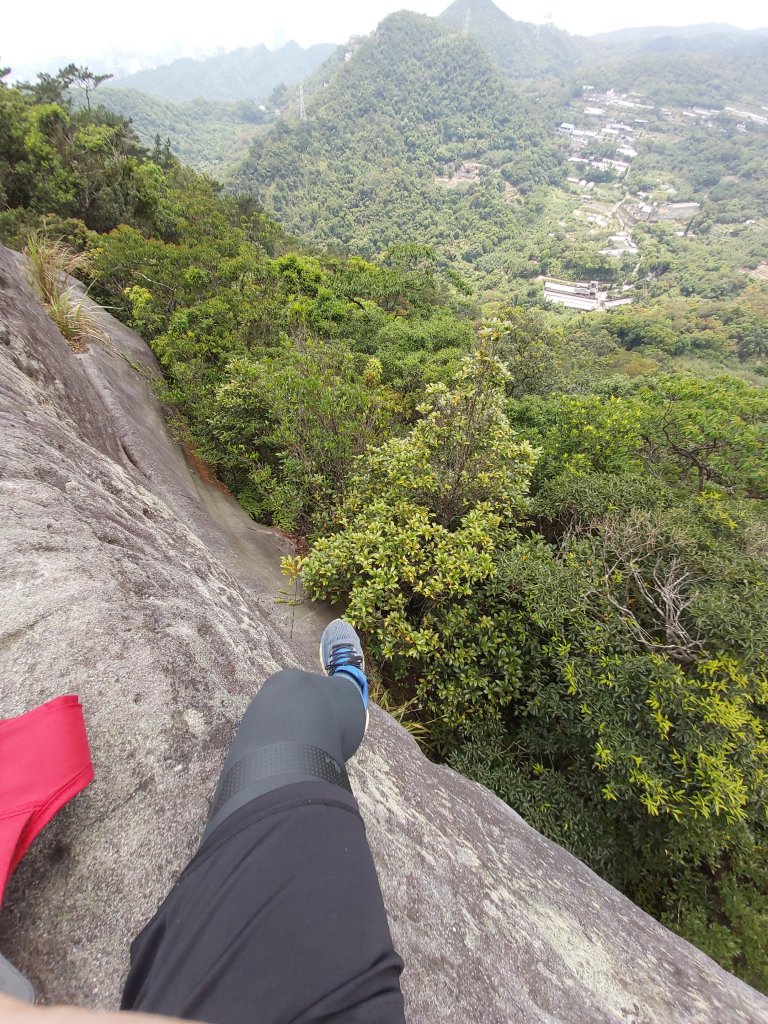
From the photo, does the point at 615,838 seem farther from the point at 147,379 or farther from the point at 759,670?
the point at 147,379

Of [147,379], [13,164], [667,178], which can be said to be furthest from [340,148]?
[147,379]

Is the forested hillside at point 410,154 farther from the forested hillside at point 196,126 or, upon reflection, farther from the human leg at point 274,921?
the human leg at point 274,921

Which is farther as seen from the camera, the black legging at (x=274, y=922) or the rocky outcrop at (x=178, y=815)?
the rocky outcrop at (x=178, y=815)

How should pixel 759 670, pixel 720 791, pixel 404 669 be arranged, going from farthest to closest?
pixel 404 669 < pixel 759 670 < pixel 720 791

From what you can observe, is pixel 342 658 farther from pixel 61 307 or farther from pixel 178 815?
pixel 61 307

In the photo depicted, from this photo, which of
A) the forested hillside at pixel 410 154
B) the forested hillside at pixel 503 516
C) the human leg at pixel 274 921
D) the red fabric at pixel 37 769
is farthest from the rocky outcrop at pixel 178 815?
the forested hillside at pixel 410 154

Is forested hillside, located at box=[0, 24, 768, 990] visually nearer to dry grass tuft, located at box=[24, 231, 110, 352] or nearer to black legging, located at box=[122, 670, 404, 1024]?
dry grass tuft, located at box=[24, 231, 110, 352]

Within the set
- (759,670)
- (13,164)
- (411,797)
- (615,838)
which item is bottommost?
(615,838)
